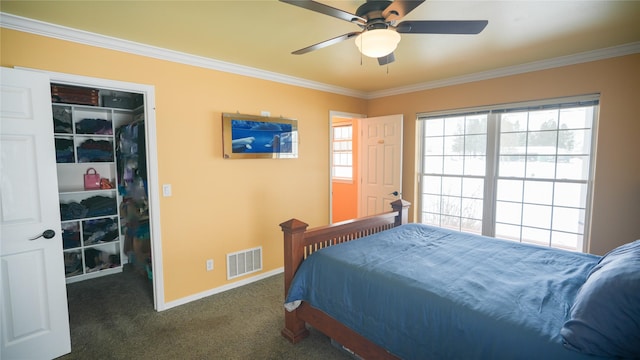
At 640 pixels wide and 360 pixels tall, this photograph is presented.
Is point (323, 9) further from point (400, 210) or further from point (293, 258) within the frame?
point (400, 210)

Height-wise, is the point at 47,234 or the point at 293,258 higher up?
the point at 47,234

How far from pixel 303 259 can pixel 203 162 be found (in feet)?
5.00

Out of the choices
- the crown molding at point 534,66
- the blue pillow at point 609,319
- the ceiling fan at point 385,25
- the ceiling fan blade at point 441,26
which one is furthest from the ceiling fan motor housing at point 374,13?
the crown molding at point 534,66

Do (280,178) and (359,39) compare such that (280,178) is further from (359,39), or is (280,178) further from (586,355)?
(586,355)

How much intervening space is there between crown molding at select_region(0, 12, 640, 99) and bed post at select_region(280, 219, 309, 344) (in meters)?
1.91

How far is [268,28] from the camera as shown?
2283mm

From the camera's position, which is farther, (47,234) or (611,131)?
(611,131)

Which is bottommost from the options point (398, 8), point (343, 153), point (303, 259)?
point (303, 259)

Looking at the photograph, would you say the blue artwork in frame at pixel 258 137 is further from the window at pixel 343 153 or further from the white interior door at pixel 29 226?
the window at pixel 343 153

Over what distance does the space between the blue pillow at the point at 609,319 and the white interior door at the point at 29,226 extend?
3.11 meters

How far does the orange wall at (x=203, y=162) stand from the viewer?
242cm

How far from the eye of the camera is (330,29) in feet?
7.54

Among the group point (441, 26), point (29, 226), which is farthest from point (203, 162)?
point (441, 26)

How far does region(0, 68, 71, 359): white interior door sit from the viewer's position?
1961 millimetres
